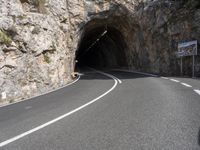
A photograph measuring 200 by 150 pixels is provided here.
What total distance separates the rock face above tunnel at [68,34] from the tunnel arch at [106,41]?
54cm

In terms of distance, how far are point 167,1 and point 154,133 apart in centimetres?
2331

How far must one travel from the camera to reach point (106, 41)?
41.1 m

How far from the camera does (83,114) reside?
8.33 metres

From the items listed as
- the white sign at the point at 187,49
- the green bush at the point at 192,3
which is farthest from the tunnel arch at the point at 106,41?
the white sign at the point at 187,49

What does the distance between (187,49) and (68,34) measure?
9619mm

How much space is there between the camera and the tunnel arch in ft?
104

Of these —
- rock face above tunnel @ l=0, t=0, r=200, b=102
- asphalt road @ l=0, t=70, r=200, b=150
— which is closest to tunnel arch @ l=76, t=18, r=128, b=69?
rock face above tunnel @ l=0, t=0, r=200, b=102

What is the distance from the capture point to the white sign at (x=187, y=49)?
75.8ft

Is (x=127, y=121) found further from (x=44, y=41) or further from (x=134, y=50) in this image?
(x=134, y=50)

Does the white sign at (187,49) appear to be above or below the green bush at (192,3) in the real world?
below

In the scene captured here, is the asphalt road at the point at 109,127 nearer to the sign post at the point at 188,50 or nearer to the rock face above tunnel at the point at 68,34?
the rock face above tunnel at the point at 68,34

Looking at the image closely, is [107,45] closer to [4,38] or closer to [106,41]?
[106,41]

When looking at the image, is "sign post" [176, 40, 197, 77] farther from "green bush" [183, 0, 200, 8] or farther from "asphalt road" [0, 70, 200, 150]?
"asphalt road" [0, 70, 200, 150]

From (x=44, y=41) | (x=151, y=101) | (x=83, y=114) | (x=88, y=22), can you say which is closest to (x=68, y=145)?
(x=83, y=114)
